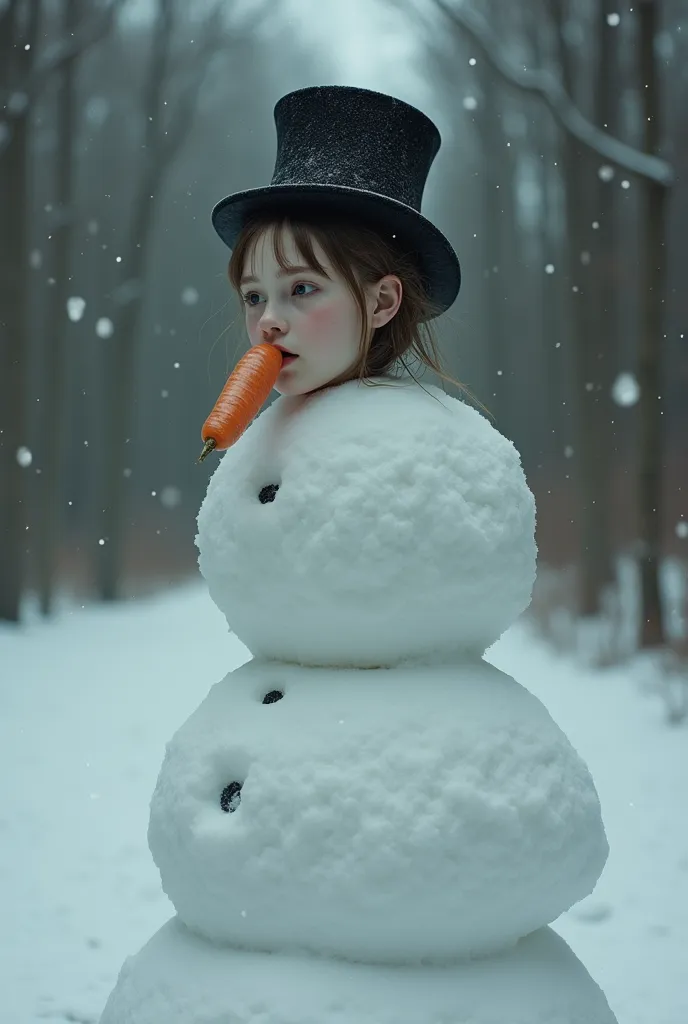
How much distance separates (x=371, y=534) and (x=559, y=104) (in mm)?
5798

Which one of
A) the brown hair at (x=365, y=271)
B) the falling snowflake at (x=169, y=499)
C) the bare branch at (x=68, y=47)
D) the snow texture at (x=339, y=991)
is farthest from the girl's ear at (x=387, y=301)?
the falling snowflake at (x=169, y=499)

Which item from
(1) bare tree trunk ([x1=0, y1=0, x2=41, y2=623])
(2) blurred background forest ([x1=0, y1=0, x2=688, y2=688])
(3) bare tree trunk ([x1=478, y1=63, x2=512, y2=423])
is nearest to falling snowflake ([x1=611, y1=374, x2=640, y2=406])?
(2) blurred background forest ([x1=0, y1=0, x2=688, y2=688])

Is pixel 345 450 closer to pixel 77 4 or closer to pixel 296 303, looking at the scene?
pixel 296 303

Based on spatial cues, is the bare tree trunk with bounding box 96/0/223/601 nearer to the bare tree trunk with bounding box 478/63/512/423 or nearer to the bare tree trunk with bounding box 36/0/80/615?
the bare tree trunk with bounding box 36/0/80/615

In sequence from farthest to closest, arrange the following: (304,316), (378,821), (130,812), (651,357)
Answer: (651,357)
(130,812)
(304,316)
(378,821)

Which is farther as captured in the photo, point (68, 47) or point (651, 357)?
point (68, 47)

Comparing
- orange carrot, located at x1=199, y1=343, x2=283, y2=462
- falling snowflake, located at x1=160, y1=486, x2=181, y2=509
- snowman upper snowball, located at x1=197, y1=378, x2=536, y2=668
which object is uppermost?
orange carrot, located at x1=199, y1=343, x2=283, y2=462

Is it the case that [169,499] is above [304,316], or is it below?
below

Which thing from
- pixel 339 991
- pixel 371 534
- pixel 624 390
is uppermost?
pixel 371 534

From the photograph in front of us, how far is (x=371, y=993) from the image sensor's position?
1407 mm

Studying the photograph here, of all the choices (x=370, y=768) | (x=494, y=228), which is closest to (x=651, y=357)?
(x=494, y=228)

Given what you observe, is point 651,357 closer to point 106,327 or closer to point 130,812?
point 130,812

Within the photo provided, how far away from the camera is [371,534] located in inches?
59.1

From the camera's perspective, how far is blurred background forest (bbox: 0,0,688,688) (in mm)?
6340
